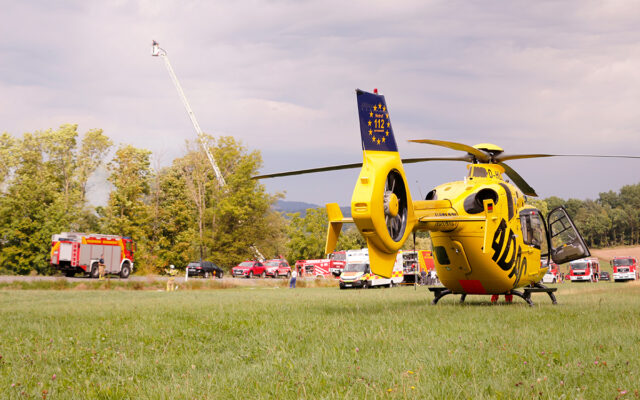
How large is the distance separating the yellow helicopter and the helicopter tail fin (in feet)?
0.06

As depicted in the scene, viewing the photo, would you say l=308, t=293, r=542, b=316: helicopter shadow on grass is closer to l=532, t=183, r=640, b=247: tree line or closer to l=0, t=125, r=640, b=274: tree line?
l=0, t=125, r=640, b=274: tree line

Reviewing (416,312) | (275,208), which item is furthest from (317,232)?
(416,312)

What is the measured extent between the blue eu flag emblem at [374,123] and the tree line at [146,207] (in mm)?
44448

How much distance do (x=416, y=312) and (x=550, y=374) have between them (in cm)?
718

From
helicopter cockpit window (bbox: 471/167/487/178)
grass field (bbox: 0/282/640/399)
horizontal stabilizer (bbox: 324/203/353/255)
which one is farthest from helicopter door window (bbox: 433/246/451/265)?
horizontal stabilizer (bbox: 324/203/353/255)

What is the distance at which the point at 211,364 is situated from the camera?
7.30m

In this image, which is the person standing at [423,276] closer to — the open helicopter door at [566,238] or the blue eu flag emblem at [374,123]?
the open helicopter door at [566,238]

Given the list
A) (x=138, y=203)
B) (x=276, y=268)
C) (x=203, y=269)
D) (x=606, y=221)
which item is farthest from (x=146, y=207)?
(x=606, y=221)

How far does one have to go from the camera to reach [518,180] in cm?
1695

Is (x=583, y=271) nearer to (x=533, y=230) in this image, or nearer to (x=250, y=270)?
(x=250, y=270)

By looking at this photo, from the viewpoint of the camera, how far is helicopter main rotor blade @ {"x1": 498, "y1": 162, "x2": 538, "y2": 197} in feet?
54.8

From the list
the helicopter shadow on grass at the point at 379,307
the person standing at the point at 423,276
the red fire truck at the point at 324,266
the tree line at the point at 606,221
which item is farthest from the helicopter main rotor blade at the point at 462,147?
the tree line at the point at 606,221

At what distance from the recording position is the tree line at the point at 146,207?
164ft

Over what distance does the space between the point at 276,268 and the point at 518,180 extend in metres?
43.9
